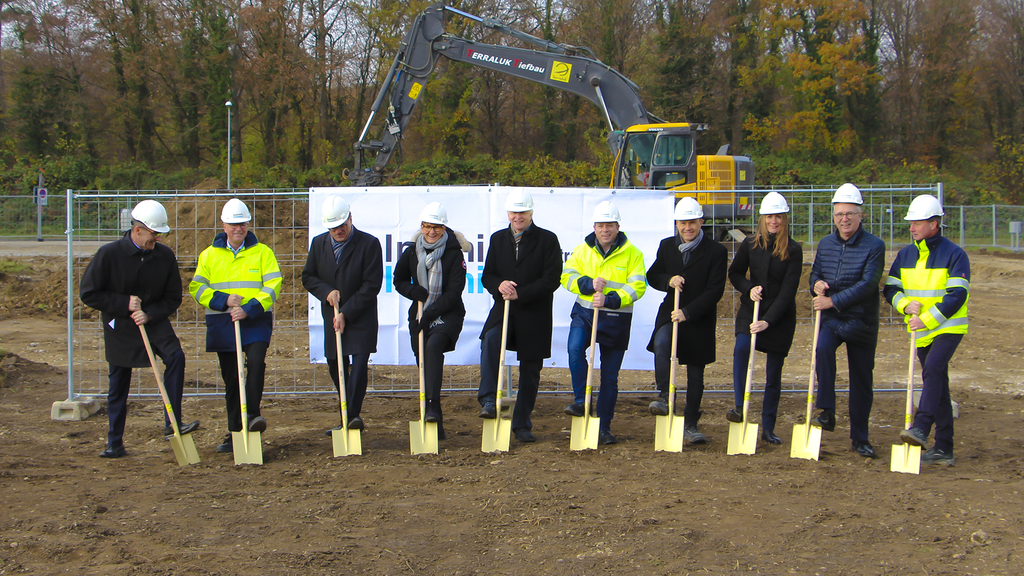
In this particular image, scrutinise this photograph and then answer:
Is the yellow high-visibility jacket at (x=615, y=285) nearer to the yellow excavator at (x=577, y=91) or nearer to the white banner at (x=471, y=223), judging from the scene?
the white banner at (x=471, y=223)

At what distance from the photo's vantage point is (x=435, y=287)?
6328 mm

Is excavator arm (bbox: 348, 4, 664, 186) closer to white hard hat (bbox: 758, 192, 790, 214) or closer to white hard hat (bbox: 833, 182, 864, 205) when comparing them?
white hard hat (bbox: 758, 192, 790, 214)

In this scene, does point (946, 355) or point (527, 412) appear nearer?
point (946, 355)

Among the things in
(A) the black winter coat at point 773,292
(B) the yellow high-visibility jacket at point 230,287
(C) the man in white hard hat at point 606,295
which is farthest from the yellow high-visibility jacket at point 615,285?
(B) the yellow high-visibility jacket at point 230,287

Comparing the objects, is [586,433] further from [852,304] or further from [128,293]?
[128,293]

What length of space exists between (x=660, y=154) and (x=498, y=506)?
529 inches

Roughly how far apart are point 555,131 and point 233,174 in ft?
48.0

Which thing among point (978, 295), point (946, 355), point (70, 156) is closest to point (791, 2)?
point (978, 295)

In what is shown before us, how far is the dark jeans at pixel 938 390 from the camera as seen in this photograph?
222 inches

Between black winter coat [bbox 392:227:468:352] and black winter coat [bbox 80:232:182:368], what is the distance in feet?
5.63

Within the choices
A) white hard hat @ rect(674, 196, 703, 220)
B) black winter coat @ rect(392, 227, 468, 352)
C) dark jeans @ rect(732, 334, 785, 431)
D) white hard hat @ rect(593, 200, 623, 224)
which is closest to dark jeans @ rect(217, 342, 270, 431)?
black winter coat @ rect(392, 227, 468, 352)

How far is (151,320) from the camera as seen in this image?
597cm

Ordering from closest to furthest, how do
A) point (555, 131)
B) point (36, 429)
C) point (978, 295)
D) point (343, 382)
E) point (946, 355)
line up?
point (946, 355) → point (343, 382) → point (36, 429) → point (978, 295) → point (555, 131)

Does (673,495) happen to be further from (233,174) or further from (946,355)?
(233,174)
